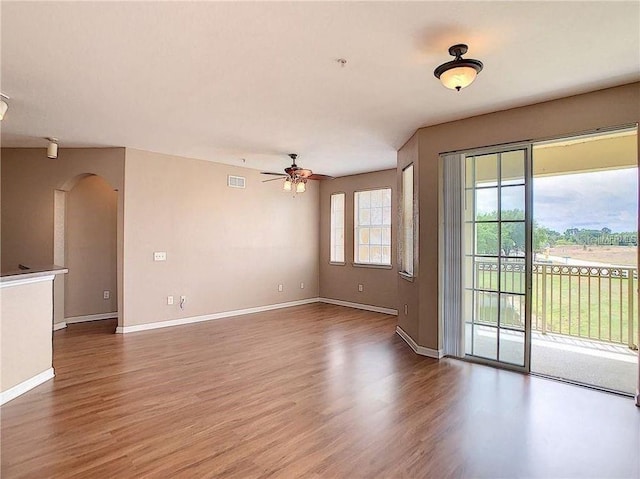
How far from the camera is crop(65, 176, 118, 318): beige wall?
19.9 ft

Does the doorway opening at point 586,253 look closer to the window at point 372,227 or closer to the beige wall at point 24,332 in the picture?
the window at point 372,227

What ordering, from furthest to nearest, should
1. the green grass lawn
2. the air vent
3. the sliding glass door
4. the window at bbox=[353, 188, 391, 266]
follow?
the window at bbox=[353, 188, 391, 266], the air vent, the green grass lawn, the sliding glass door

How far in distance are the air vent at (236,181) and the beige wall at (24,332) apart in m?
3.56

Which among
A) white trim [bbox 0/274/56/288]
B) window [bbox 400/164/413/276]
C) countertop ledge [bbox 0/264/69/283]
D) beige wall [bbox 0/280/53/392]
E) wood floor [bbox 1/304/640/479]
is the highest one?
window [bbox 400/164/413/276]

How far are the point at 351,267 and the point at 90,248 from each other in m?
4.97

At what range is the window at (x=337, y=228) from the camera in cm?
796

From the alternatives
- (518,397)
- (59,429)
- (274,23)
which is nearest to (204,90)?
(274,23)

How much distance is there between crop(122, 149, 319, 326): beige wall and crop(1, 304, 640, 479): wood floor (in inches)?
60.8

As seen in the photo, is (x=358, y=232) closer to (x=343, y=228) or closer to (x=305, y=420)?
(x=343, y=228)

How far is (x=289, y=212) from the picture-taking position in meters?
7.73

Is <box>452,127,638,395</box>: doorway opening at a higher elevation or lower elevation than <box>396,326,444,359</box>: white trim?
higher

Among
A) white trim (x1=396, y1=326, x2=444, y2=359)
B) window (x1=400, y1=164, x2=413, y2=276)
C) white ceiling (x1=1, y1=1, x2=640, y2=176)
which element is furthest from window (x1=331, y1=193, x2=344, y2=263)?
white ceiling (x1=1, y1=1, x2=640, y2=176)

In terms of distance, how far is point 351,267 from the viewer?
7.62 m

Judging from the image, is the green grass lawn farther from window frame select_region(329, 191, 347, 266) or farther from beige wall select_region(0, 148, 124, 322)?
beige wall select_region(0, 148, 124, 322)
